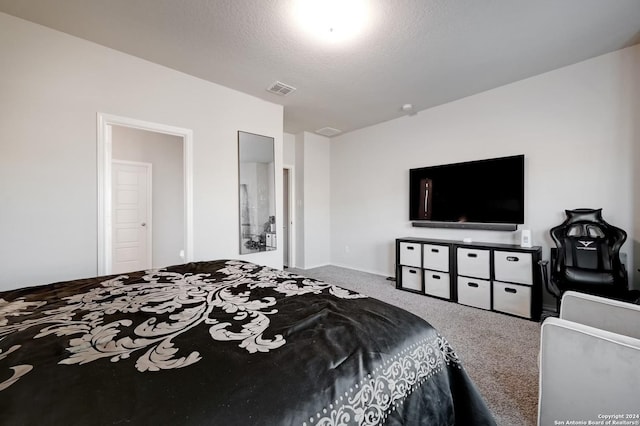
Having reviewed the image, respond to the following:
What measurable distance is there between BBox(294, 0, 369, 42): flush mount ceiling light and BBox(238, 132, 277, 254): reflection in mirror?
1718 mm

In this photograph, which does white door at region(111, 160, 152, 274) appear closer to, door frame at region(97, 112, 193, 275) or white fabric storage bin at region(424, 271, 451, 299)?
door frame at region(97, 112, 193, 275)

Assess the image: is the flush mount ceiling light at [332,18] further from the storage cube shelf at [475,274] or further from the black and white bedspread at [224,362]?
the storage cube shelf at [475,274]

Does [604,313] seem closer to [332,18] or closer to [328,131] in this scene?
[332,18]

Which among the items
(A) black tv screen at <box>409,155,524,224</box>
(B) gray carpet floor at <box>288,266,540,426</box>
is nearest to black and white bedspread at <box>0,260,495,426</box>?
(B) gray carpet floor at <box>288,266,540,426</box>

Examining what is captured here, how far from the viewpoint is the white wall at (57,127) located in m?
2.15

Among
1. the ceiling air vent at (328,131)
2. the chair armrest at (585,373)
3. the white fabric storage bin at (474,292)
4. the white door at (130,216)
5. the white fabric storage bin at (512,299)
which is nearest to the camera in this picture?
the chair armrest at (585,373)

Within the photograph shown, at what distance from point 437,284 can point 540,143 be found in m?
2.16

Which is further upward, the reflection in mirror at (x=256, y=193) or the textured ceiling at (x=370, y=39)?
the textured ceiling at (x=370, y=39)

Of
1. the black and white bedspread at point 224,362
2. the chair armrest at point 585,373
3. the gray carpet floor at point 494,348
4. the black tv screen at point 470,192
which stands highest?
the black tv screen at point 470,192

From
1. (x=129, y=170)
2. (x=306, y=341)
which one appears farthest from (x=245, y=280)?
(x=129, y=170)

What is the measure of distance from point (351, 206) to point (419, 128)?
6.27 ft

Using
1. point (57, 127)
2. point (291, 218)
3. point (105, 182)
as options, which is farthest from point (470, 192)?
point (57, 127)

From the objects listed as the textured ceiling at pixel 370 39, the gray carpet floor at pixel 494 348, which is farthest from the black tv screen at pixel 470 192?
the gray carpet floor at pixel 494 348

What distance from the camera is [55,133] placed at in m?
2.33
